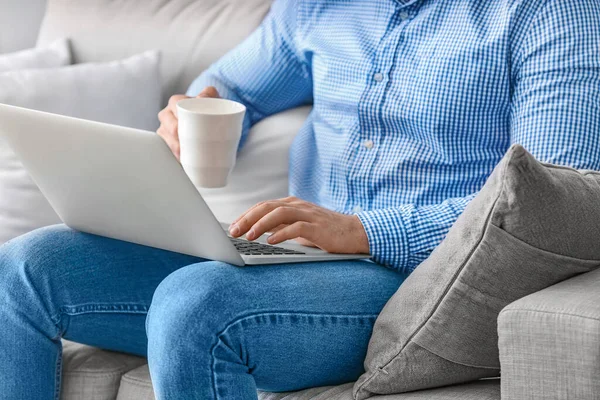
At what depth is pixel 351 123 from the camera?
1.56 m

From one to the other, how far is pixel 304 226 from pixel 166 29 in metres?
0.91

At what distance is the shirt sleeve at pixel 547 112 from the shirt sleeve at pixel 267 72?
0.49 meters

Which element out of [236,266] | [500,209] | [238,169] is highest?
[500,209]

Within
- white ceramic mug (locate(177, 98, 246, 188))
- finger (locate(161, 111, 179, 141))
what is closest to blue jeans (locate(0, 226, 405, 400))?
white ceramic mug (locate(177, 98, 246, 188))

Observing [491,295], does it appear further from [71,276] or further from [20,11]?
[20,11]

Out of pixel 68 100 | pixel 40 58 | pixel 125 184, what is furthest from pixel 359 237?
pixel 40 58

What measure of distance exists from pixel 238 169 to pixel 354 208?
0.33 m

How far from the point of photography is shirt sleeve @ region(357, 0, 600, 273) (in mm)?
1299

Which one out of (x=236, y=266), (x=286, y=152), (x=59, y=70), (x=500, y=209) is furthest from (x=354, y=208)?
(x=59, y=70)

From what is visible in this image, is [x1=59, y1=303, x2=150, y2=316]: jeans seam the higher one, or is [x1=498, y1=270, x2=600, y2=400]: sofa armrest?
[x1=498, y1=270, x2=600, y2=400]: sofa armrest

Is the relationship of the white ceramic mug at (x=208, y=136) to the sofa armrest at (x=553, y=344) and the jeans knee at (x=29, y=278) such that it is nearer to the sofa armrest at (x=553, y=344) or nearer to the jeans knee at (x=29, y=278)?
the jeans knee at (x=29, y=278)

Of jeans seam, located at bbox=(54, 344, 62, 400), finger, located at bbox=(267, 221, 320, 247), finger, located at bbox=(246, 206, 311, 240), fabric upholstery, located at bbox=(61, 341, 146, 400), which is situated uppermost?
finger, located at bbox=(246, 206, 311, 240)

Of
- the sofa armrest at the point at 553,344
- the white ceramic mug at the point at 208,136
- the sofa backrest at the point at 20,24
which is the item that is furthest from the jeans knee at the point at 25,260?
the sofa backrest at the point at 20,24

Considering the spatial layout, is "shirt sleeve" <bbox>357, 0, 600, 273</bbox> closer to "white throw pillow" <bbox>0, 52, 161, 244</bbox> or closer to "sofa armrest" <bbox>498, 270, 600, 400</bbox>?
"sofa armrest" <bbox>498, 270, 600, 400</bbox>
